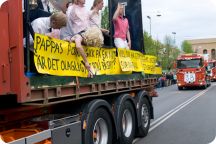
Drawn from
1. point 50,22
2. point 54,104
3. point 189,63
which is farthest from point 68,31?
point 189,63

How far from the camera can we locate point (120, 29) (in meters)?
9.21

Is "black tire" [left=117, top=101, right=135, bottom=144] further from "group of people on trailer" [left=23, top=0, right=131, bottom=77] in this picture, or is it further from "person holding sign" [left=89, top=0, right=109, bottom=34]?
"person holding sign" [left=89, top=0, right=109, bottom=34]

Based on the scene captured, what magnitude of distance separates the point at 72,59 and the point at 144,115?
4.06 metres

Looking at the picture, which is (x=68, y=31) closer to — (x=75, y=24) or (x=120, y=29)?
(x=75, y=24)

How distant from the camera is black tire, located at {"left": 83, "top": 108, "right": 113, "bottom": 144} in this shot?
6363mm

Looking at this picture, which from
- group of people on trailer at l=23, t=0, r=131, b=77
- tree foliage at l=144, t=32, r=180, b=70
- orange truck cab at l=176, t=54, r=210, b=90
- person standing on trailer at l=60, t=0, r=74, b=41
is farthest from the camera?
tree foliage at l=144, t=32, r=180, b=70

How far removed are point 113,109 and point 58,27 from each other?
2410mm

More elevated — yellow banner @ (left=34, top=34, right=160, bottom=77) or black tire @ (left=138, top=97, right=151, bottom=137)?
yellow banner @ (left=34, top=34, right=160, bottom=77)

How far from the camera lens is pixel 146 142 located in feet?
30.0

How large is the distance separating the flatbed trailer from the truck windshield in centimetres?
2420

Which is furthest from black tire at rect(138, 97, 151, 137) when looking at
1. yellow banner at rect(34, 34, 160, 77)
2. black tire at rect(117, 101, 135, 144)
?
yellow banner at rect(34, 34, 160, 77)

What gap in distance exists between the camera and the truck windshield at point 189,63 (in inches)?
1281

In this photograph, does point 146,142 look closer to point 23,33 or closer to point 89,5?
point 89,5

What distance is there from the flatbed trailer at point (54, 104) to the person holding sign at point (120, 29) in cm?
78
